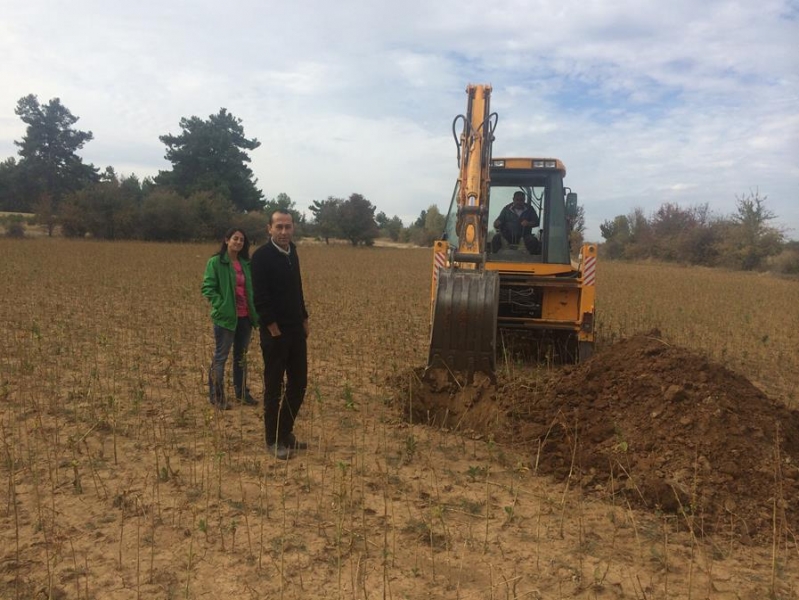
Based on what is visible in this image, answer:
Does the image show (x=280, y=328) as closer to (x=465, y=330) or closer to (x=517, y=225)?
(x=465, y=330)

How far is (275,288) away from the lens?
4.16m

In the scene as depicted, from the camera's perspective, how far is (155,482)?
3758mm

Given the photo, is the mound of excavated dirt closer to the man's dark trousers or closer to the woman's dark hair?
the man's dark trousers

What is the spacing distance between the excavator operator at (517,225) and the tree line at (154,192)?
3492cm

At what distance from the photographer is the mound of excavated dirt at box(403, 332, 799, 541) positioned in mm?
3623

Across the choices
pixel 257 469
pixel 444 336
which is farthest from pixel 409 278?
pixel 257 469

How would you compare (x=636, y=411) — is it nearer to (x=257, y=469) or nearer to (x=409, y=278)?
(x=257, y=469)

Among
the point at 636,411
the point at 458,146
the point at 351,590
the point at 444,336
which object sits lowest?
the point at 351,590

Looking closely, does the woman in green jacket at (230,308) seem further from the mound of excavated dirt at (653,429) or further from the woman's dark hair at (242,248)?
the mound of excavated dirt at (653,429)

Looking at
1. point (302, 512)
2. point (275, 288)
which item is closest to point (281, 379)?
point (275, 288)

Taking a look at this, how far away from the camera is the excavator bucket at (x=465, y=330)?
16.9ft

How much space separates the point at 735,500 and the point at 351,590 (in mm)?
2440

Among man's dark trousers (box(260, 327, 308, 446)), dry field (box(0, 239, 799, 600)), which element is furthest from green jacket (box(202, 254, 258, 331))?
man's dark trousers (box(260, 327, 308, 446))

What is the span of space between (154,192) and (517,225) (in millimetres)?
37768
